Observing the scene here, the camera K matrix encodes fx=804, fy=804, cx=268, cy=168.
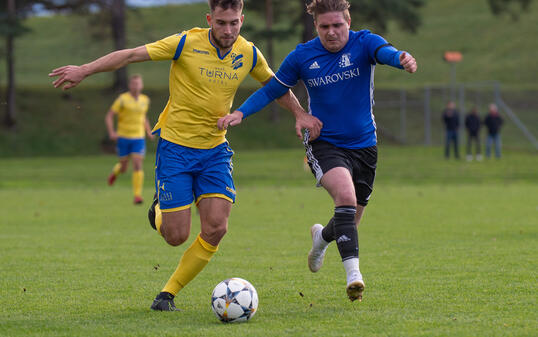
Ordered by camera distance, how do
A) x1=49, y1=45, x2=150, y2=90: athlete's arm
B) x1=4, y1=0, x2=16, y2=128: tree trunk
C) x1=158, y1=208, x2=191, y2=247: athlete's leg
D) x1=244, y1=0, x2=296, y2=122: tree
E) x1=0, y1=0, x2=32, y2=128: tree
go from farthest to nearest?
x1=244, y1=0, x2=296, y2=122: tree → x1=4, y1=0, x2=16, y2=128: tree trunk → x1=0, y1=0, x2=32, y2=128: tree → x1=158, y1=208, x2=191, y2=247: athlete's leg → x1=49, y1=45, x2=150, y2=90: athlete's arm

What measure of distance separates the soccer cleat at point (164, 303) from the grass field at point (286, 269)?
12 cm

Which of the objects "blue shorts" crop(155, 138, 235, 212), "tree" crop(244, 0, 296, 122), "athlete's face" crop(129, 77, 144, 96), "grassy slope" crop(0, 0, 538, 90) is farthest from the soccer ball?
"grassy slope" crop(0, 0, 538, 90)

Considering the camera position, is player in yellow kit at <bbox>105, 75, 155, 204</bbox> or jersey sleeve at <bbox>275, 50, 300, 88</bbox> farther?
player in yellow kit at <bbox>105, 75, 155, 204</bbox>

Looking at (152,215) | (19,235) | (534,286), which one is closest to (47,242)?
(19,235)

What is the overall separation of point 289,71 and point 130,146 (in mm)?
10336

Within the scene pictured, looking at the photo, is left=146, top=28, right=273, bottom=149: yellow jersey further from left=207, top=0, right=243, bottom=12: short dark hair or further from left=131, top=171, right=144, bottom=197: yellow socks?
left=131, top=171, right=144, bottom=197: yellow socks

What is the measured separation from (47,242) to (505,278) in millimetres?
6235

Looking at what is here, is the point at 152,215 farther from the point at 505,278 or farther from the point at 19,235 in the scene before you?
the point at 19,235

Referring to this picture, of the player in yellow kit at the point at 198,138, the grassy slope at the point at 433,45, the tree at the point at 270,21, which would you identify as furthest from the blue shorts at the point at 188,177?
the grassy slope at the point at 433,45

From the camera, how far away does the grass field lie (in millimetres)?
5613

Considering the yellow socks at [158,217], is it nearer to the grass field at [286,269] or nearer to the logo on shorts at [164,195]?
the logo on shorts at [164,195]

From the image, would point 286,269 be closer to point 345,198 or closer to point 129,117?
point 345,198

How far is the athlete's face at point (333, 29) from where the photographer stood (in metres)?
6.52

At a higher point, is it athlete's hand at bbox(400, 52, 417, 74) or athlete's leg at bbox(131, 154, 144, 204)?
athlete's hand at bbox(400, 52, 417, 74)
